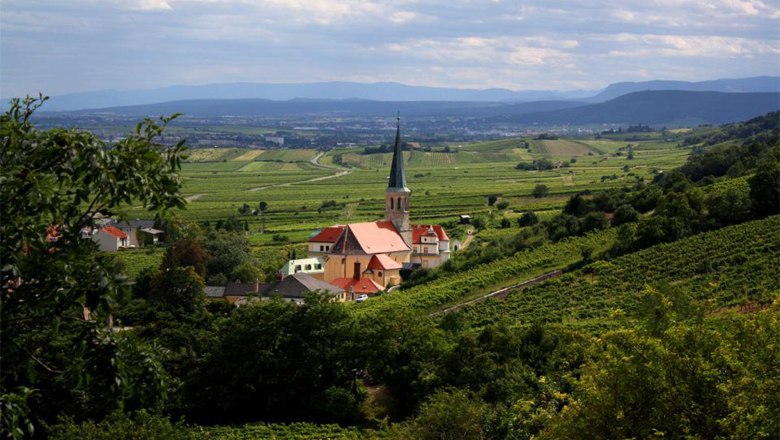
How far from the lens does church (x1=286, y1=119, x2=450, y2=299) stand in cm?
6462

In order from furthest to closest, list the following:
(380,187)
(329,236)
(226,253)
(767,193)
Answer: (380,187) → (329,236) → (226,253) → (767,193)

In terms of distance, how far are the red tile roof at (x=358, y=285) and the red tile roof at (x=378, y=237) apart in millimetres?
2814

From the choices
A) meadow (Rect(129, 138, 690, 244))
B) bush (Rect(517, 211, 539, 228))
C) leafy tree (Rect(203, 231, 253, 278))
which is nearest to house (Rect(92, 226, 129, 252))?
meadow (Rect(129, 138, 690, 244))

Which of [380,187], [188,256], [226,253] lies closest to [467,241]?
[226,253]

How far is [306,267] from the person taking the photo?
2589 inches

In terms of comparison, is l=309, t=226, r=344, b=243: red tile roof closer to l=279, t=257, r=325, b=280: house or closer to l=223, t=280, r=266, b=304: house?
l=279, t=257, r=325, b=280: house

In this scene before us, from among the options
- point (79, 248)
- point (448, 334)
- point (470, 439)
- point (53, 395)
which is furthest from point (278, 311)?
point (79, 248)

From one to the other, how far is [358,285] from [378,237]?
18.2 feet

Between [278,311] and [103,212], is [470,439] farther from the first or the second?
[103,212]

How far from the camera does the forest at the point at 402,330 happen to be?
771cm

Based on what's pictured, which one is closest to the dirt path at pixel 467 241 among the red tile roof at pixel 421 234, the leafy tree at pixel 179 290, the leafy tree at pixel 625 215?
the red tile roof at pixel 421 234

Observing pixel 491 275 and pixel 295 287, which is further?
pixel 295 287

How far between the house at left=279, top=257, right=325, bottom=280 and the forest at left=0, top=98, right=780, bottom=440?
7.77 feet

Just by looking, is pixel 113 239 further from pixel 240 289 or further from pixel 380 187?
pixel 380 187
